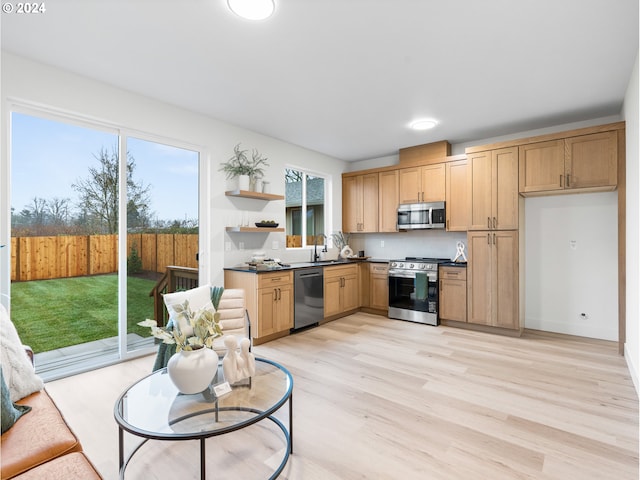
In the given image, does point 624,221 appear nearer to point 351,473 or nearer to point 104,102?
point 351,473

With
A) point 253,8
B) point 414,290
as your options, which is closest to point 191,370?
point 253,8

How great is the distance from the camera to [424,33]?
2.37 metres

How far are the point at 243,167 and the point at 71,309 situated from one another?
7.81ft

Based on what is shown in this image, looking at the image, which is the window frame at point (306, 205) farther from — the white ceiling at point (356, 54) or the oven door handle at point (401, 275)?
the white ceiling at point (356, 54)

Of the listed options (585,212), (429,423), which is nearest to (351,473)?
(429,423)

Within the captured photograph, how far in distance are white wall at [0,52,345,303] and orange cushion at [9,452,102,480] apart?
2.13 meters

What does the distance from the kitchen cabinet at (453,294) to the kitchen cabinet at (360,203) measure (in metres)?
1.46

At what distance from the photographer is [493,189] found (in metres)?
4.37

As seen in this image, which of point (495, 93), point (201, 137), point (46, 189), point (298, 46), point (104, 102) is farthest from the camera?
point (201, 137)

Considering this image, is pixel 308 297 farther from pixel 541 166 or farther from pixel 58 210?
pixel 541 166

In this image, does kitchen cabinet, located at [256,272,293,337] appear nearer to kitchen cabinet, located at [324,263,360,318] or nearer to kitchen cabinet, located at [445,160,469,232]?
kitchen cabinet, located at [324,263,360,318]

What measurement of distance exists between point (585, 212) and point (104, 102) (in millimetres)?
5549

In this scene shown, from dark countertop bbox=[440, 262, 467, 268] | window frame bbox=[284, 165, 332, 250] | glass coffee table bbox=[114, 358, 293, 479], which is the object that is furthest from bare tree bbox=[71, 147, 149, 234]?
dark countertop bbox=[440, 262, 467, 268]

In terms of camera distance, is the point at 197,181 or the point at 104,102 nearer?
the point at 104,102
